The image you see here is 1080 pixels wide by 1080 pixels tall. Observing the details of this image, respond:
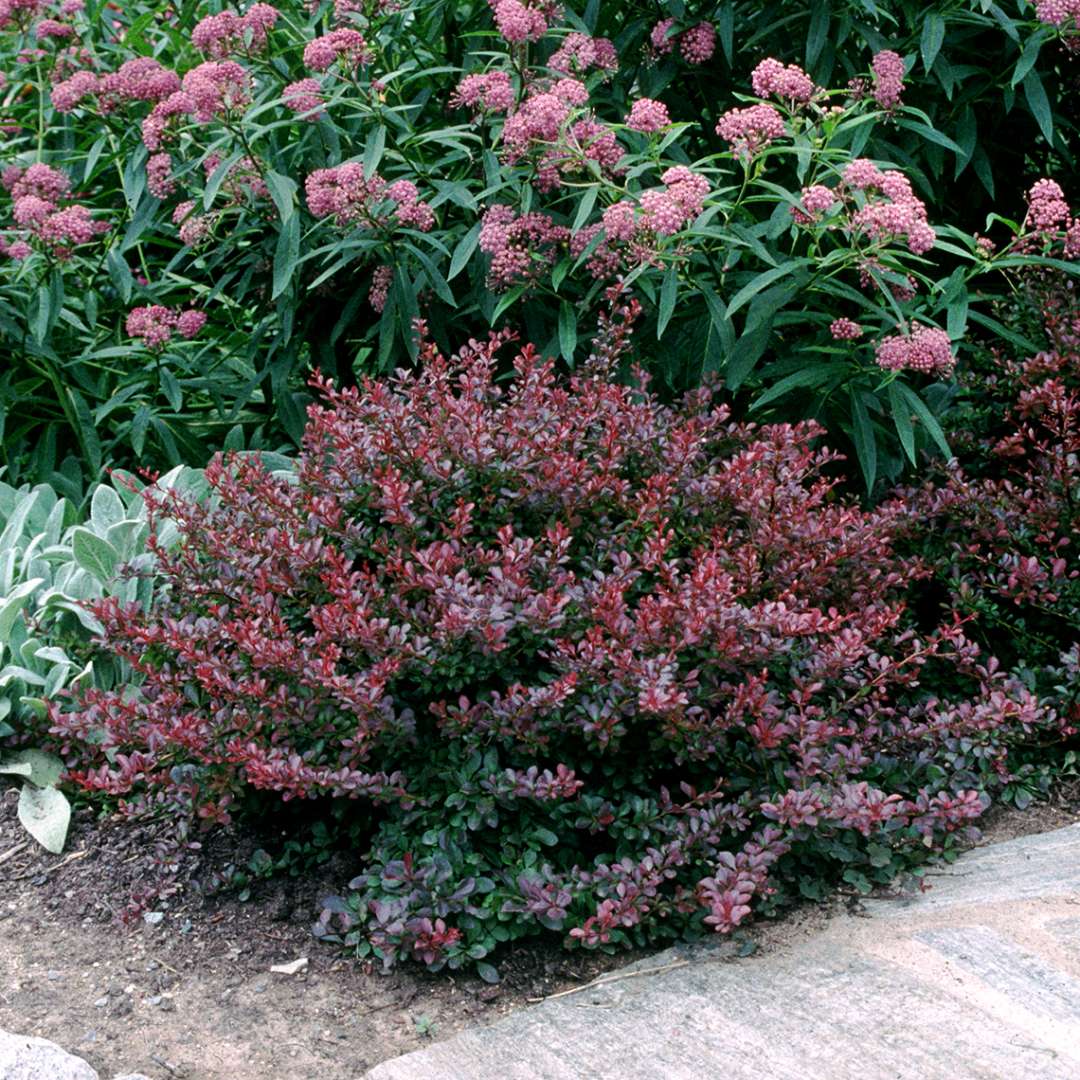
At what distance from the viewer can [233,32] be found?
12.3 ft

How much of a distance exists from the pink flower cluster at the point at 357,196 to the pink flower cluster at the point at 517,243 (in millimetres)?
190

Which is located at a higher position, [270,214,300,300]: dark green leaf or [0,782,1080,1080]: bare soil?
[270,214,300,300]: dark green leaf

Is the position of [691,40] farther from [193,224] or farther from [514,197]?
[193,224]

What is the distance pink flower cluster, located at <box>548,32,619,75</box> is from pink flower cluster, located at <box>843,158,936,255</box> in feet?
2.73

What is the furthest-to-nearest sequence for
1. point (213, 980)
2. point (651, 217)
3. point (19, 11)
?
1. point (19, 11)
2. point (651, 217)
3. point (213, 980)

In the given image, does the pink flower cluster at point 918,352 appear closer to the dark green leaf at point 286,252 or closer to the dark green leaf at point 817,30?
the dark green leaf at point 817,30

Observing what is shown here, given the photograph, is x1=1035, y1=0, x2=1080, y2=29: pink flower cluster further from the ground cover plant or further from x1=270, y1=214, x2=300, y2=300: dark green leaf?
x1=270, y1=214, x2=300, y2=300: dark green leaf

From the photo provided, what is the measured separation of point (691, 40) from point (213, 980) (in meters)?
2.88

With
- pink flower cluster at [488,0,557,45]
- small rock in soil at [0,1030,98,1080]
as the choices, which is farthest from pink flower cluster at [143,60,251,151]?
small rock in soil at [0,1030,98,1080]

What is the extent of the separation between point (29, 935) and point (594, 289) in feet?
7.10

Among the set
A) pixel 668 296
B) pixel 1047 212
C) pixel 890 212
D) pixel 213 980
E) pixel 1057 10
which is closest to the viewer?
pixel 213 980

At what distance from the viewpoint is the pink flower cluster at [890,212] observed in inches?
121

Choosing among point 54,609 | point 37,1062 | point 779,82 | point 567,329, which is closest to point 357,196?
point 567,329

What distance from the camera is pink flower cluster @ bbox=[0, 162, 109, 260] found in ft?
12.6
